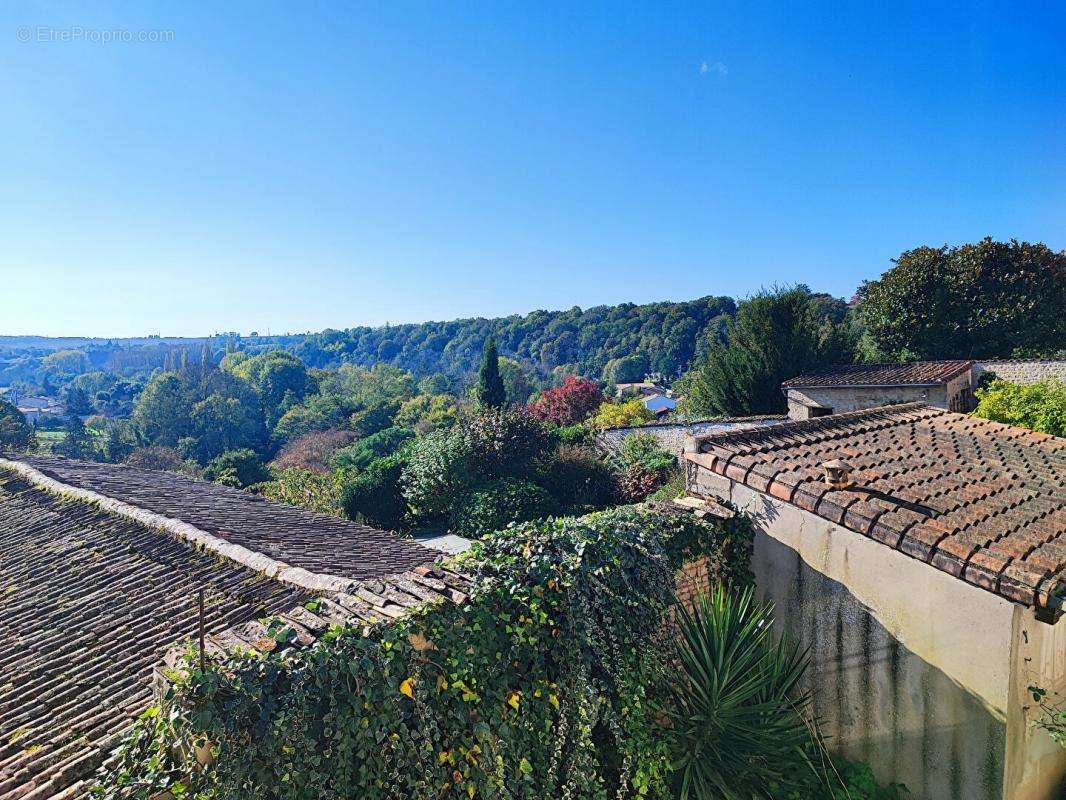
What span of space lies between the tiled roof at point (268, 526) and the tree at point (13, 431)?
28.2 m

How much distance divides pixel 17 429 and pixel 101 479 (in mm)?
32774

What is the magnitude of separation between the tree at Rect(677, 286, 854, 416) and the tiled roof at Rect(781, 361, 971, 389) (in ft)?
5.41

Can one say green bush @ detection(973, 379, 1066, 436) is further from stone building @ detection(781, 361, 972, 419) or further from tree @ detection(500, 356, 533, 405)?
tree @ detection(500, 356, 533, 405)

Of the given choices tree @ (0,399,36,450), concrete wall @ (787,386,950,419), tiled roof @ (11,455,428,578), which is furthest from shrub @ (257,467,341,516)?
tree @ (0,399,36,450)

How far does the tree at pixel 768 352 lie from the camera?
2088 cm

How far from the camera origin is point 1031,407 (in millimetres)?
11953

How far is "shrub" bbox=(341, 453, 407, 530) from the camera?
61.7 ft

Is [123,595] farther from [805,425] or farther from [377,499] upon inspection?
[377,499]

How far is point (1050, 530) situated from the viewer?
503cm

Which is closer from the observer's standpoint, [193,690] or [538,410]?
[193,690]

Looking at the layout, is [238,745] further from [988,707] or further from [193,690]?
[988,707]

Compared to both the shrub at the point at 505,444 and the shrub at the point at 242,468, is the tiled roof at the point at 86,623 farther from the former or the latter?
the shrub at the point at 242,468

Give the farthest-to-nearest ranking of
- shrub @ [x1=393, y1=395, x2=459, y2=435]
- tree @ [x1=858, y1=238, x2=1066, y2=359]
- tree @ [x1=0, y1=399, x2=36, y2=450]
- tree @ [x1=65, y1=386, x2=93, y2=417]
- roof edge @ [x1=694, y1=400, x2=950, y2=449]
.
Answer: tree @ [x1=65, y1=386, x2=93, y2=417], shrub @ [x1=393, y1=395, x2=459, y2=435], tree @ [x1=0, y1=399, x2=36, y2=450], tree @ [x1=858, y1=238, x2=1066, y2=359], roof edge @ [x1=694, y1=400, x2=950, y2=449]

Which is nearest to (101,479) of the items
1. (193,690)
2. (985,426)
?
(193,690)
